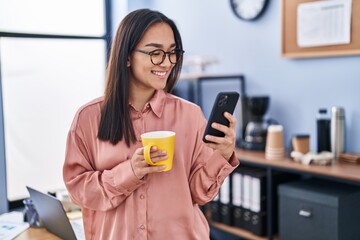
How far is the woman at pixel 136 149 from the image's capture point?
1294 mm

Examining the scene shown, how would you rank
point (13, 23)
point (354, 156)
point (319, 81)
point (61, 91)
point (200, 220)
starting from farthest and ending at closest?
point (61, 91), point (13, 23), point (319, 81), point (354, 156), point (200, 220)

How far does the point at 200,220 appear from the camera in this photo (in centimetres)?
141

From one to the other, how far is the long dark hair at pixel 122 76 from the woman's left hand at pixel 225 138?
0.81 feet

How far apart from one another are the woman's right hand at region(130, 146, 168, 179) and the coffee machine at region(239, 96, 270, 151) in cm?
166

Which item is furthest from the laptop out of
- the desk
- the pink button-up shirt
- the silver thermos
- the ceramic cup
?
the silver thermos

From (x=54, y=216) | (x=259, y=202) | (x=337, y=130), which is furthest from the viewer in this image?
(x=259, y=202)

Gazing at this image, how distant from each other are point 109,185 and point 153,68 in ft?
1.20

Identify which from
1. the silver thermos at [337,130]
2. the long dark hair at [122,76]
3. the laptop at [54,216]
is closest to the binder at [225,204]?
the silver thermos at [337,130]

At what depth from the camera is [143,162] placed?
1.18 meters

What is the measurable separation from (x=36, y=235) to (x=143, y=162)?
0.81 meters

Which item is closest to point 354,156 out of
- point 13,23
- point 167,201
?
point 167,201

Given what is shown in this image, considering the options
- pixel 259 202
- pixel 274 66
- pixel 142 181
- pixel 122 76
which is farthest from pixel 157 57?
pixel 274 66

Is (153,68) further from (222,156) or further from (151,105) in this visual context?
(222,156)

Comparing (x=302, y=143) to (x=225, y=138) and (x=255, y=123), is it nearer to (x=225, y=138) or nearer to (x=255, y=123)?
(x=255, y=123)
